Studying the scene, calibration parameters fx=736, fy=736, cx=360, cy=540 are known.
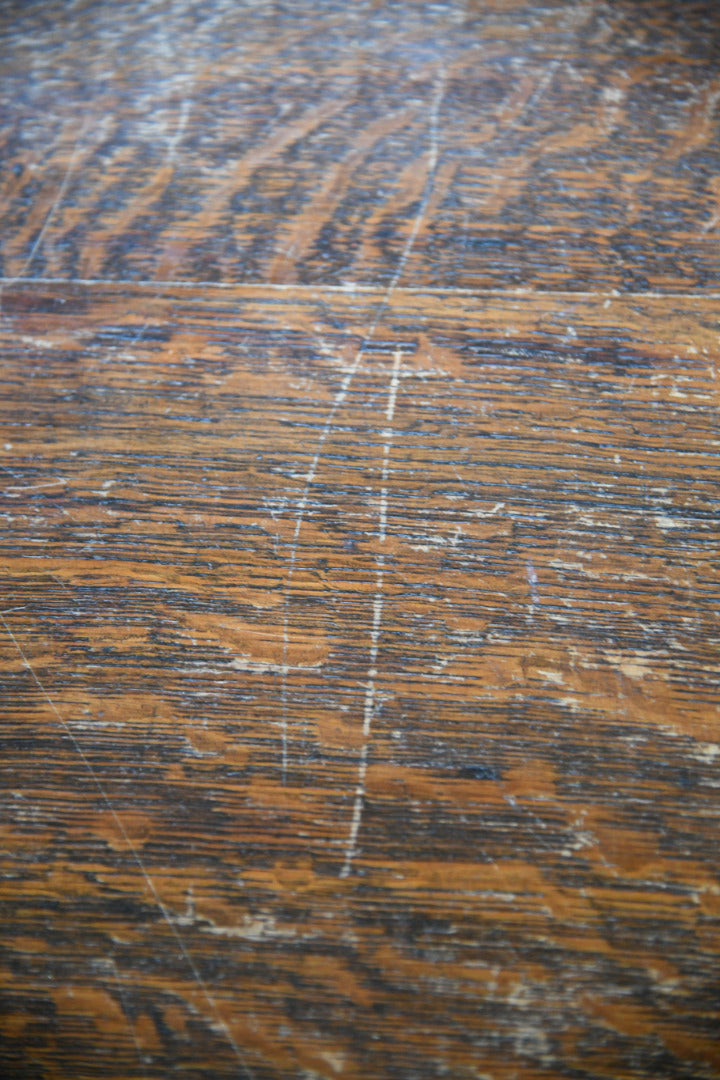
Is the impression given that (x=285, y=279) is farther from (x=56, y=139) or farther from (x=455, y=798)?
(x=455, y=798)

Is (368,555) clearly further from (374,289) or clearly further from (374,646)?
(374,289)

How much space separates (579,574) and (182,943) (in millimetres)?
374

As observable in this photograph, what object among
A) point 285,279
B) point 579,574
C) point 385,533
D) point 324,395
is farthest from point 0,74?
point 579,574

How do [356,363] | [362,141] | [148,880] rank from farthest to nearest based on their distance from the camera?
[362,141], [356,363], [148,880]

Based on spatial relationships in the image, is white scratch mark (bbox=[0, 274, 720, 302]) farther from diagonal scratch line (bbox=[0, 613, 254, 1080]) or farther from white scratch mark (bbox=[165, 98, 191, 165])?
diagonal scratch line (bbox=[0, 613, 254, 1080])

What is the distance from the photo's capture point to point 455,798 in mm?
493

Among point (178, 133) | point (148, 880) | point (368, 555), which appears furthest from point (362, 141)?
point (148, 880)

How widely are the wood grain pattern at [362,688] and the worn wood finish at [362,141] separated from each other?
0.06 m

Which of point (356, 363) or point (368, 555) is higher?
point (356, 363)

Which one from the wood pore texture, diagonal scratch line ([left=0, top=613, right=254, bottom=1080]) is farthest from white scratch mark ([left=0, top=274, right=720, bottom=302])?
diagonal scratch line ([left=0, top=613, right=254, bottom=1080])

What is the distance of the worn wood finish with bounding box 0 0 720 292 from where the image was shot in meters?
0.67

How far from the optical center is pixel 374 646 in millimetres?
538

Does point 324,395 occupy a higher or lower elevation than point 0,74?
lower

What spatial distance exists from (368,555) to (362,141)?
1.47 feet
